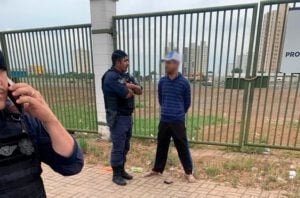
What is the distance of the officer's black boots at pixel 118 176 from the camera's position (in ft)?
13.6

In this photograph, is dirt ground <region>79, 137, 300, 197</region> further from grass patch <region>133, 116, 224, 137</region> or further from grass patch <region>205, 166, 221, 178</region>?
grass patch <region>133, 116, 224, 137</region>

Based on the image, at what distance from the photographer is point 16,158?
1.25m

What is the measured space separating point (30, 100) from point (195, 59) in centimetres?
411

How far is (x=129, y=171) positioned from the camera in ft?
15.2

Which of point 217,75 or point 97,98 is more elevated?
point 217,75

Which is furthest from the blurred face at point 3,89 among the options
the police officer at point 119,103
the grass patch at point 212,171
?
the grass patch at point 212,171

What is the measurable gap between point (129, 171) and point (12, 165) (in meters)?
3.49

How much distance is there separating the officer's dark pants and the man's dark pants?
0.47m

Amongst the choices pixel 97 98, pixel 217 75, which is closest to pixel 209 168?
pixel 217 75

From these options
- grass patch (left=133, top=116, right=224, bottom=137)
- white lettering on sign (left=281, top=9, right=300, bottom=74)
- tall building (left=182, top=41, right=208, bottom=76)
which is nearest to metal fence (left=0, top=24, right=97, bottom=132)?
grass patch (left=133, top=116, right=224, bottom=137)

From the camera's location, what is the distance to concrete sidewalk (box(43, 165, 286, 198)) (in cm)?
383

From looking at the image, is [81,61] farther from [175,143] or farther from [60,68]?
[175,143]

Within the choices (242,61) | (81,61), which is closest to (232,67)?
(242,61)

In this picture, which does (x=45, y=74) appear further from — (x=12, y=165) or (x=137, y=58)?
(x=12, y=165)
